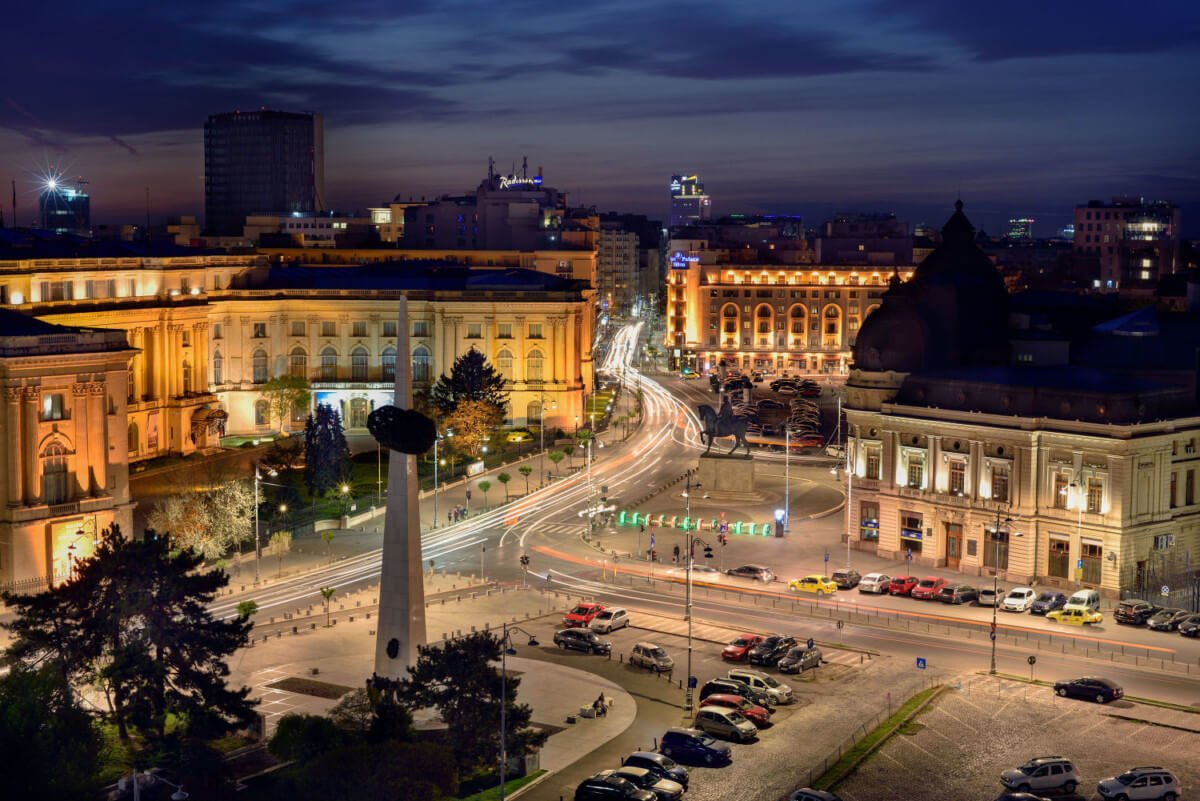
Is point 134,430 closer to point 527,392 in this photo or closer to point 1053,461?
point 527,392

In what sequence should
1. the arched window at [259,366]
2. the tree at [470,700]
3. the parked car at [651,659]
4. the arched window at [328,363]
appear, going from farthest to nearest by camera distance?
the arched window at [328,363]
the arched window at [259,366]
the parked car at [651,659]
the tree at [470,700]

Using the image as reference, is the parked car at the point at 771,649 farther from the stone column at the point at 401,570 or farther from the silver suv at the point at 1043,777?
the stone column at the point at 401,570

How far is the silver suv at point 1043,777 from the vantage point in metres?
61.2

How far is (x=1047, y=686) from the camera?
75.1 m

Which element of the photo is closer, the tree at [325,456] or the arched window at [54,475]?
the arched window at [54,475]

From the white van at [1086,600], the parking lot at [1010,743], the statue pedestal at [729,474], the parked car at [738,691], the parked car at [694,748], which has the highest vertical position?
the statue pedestal at [729,474]

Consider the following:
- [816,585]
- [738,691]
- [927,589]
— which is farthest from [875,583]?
[738,691]

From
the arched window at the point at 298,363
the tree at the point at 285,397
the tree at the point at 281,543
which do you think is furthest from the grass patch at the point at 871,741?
the arched window at the point at 298,363

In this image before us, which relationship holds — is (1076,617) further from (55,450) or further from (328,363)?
(328,363)

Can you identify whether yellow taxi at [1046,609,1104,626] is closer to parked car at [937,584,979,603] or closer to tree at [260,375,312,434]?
parked car at [937,584,979,603]

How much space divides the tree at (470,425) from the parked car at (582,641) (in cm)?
5669

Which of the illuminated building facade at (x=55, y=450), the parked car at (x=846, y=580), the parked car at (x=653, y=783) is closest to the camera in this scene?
the parked car at (x=653, y=783)

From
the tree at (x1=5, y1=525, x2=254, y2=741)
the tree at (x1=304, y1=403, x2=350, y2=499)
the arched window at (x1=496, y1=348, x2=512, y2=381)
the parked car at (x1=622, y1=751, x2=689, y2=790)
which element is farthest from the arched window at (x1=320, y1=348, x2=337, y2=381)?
the parked car at (x1=622, y1=751, x2=689, y2=790)

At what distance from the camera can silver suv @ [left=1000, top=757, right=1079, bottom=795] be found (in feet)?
201
